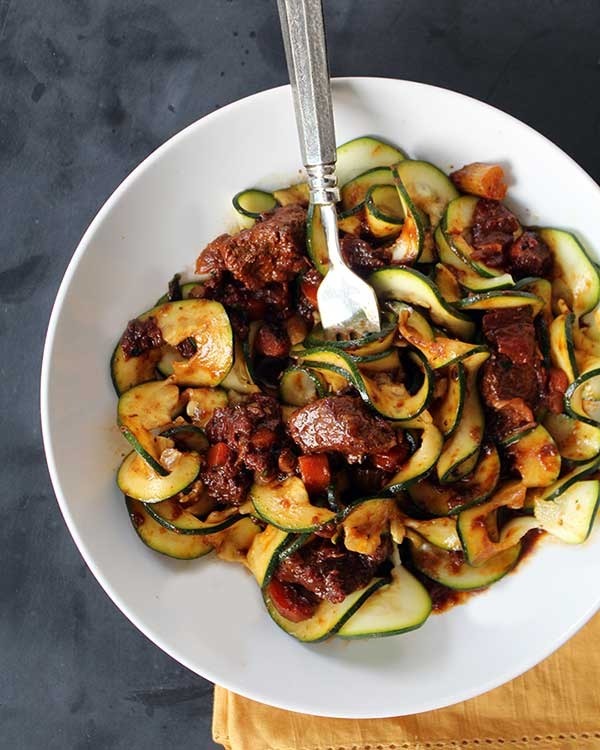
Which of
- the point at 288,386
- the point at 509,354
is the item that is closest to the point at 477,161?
the point at 509,354

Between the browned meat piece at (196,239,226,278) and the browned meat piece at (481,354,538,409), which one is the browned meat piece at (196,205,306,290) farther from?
the browned meat piece at (481,354,538,409)

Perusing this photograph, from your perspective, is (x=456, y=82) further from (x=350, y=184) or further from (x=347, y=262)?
(x=347, y=262)

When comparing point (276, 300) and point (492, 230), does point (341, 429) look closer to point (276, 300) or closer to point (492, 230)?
point (276, 300)

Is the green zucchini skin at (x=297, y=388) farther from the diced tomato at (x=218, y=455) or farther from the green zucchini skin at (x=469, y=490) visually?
the green zucchini skin at (x=469, y=490)

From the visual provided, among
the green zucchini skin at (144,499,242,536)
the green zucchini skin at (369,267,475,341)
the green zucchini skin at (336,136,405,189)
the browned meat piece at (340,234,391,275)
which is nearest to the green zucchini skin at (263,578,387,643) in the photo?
the green zucchini skin at (144,499,242,536)

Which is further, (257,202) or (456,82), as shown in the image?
(456,82)

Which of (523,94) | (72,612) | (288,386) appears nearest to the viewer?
(288,386)

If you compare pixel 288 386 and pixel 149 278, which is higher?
pixel 149 278

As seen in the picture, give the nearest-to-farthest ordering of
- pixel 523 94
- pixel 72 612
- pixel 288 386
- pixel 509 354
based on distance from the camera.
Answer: pixel 509 354 < pixel 288 386 < pixel 523 94 < pixel 72 612
